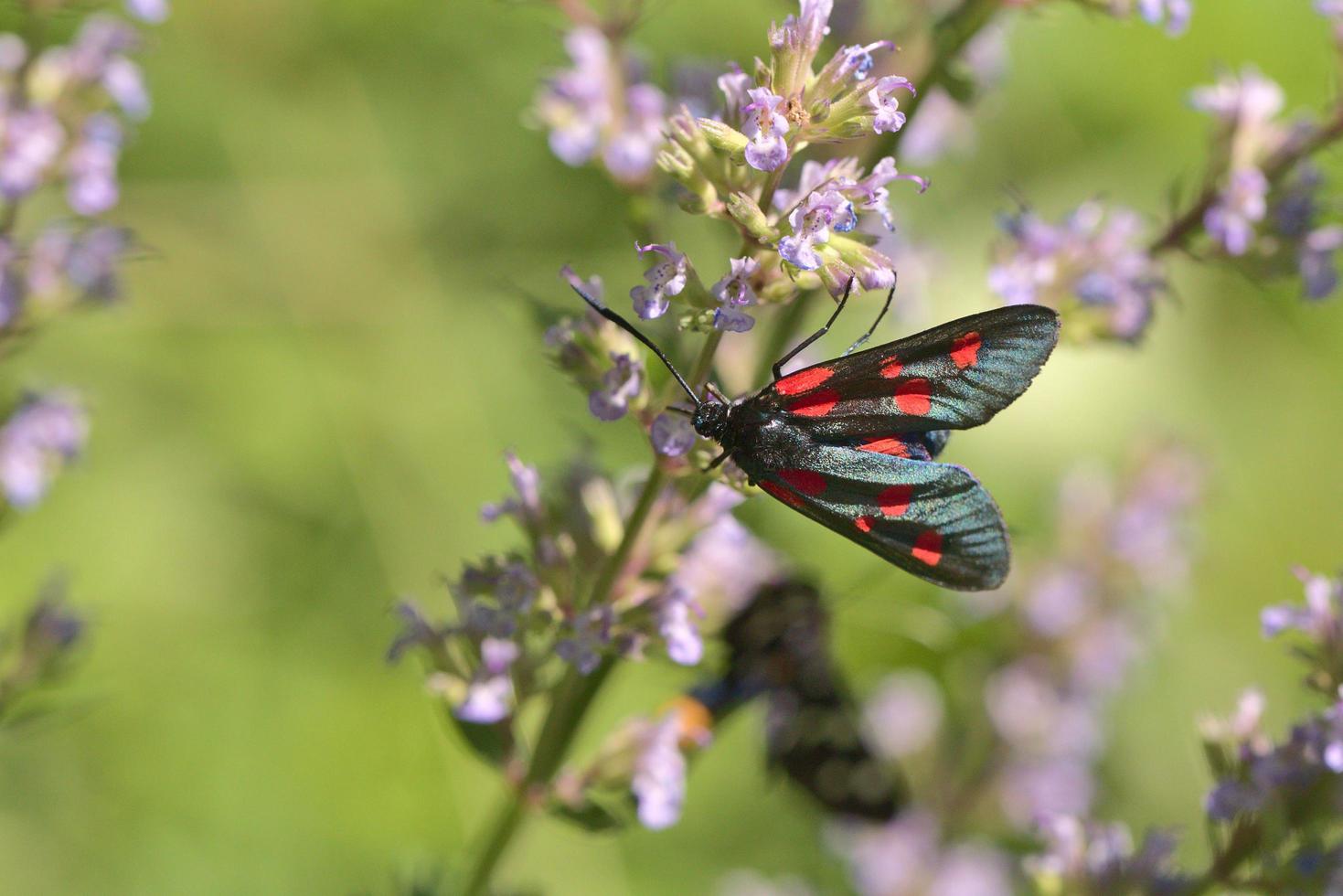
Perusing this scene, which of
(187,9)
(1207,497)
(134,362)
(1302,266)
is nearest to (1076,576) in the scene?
(1207,497)

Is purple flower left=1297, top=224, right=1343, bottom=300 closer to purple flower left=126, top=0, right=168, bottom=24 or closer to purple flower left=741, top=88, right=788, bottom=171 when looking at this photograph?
purple flower left=741, top=88, right=788, bottom=171

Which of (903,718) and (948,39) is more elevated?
(948,39)

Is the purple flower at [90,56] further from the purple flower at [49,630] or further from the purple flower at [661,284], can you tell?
the purple flower at [661,284]

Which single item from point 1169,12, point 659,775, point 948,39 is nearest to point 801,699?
point 659,775

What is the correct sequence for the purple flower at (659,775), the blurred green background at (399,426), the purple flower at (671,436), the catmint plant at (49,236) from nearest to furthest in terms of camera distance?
the purple flower at (671,436)
the purple flower at (659,775)
the catmint plant at (49,236)
the blurred green background at (399,426)

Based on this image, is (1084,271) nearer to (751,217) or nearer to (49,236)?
(751,217)

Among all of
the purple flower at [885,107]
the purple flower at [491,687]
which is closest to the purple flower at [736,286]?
the purple flower at [885,107]
